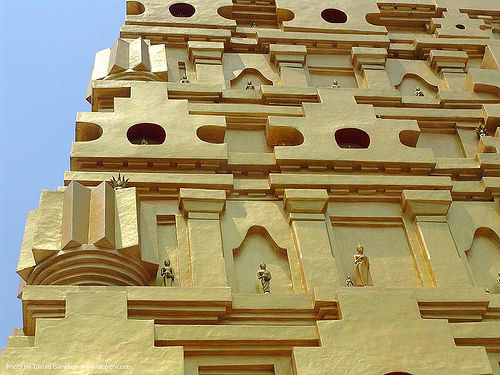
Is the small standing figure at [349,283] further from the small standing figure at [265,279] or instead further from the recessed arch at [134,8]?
the recessed arch at [134,8]

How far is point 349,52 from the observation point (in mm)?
14344

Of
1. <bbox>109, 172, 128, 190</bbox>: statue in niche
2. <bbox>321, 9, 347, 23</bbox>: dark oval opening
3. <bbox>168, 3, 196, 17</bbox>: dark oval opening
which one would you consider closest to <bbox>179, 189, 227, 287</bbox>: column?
<bbox>109, 172, 128, 190</bbox>: statue in niche

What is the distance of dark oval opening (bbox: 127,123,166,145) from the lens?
1134 centimetres

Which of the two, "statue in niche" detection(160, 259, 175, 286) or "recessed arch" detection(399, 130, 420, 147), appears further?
"recessed arch" detection(399, 130, 420, 147)

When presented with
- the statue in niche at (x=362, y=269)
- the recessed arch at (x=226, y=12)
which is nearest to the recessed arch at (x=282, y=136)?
the statue in niche at (x=362, y=269)

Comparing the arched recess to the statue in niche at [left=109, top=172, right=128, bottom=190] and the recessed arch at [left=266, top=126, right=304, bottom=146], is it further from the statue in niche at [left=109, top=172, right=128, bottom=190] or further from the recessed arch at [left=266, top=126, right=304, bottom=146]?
the statue in niche at [left=109, top=172, right=128, bottom=190]

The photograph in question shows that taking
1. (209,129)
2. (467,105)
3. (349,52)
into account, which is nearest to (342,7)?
(349,52)

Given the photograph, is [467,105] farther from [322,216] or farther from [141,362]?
[141,362]

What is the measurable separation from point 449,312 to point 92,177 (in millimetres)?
3911

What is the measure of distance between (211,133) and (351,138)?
1680 mm

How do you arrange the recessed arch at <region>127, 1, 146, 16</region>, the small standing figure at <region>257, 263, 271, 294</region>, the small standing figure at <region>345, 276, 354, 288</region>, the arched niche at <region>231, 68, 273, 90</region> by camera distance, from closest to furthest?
the small standing figure at <region>257, 263, 271, 294</region>
the small standing figure at <region>345, 276, 354, 288</region>
the arched niche at <region>231, 68, 273, 90</region>
the recessed arch at <region>127, 1, 146, 16</region>

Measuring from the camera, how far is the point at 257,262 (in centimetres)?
1012

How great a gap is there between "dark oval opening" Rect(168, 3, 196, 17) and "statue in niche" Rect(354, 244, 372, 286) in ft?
20.3

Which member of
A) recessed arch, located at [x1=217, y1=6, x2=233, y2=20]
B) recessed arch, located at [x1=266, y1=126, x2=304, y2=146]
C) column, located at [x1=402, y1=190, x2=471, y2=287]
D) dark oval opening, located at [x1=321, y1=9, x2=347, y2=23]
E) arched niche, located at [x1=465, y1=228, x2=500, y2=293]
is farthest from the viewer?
dark oval opening, located at [x1=321, y1=9, x2=347, y2=23]
